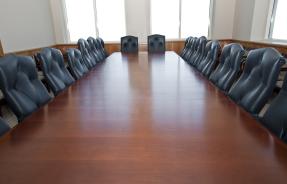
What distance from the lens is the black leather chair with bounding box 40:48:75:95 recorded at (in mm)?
1983

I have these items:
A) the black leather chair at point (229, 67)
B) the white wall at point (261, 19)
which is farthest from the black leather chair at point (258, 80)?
the white wall at point (261, 19)

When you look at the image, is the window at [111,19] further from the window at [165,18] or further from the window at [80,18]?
the window at [165,18]

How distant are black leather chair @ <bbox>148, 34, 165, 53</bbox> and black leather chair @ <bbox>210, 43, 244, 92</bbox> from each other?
3464mm

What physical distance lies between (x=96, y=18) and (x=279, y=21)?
4.66m

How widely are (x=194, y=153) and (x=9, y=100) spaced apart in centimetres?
127

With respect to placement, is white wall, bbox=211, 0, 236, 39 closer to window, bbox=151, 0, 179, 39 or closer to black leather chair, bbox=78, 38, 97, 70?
window, bbox=151, 0, 179, 39

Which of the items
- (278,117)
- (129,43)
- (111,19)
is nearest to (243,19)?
(129,43)

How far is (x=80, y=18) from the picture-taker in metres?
6.01

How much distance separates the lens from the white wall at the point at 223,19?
18.6 ft

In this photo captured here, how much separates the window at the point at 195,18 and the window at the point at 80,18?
265 centimetres

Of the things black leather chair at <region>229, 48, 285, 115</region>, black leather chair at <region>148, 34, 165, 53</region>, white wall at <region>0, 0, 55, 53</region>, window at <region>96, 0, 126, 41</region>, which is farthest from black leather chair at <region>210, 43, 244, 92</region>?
window at <region>96, 0, 126, 41</region>

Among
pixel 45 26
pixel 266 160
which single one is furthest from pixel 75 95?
pixel 45 26

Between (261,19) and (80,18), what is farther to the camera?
(80,18)

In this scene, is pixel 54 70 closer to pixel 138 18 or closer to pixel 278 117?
pixel 278 117
